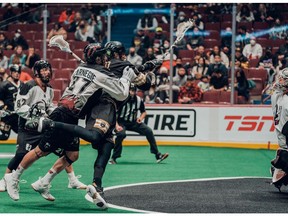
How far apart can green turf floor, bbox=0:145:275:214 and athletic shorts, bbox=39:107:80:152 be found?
604 mm

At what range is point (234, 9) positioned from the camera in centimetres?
Result: 1689

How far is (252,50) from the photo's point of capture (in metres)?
17.2

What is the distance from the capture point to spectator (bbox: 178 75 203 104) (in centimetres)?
1744

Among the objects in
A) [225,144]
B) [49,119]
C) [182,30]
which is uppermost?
[182,30]

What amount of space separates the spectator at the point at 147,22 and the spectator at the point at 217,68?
2.07m

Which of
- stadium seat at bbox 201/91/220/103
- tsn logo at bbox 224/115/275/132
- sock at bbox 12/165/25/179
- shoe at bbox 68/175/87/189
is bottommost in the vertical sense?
shoe at bbox 68/175/87/189

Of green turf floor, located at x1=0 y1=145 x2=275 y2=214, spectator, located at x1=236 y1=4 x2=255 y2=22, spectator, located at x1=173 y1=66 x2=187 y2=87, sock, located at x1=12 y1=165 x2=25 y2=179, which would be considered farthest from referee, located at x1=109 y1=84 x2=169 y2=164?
sock, located at x1=12 y1=165 x2=25 y2=179

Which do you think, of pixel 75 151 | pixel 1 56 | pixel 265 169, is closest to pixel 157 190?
pixel 75 151

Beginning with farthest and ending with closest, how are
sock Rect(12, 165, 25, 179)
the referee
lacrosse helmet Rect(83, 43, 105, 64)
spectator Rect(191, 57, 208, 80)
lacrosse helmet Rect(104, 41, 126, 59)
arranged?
1. spectator Rect(191, 57, 208, 80)
2. the referee
3. lacrosse helmet Rect(104, 41, 126, 59)
4. sock Rect(12, 165, 25, 179)
5. lacrosse helmet Rect(83, 43, 105, 64)

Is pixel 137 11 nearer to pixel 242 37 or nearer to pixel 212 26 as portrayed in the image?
pixel 212 26

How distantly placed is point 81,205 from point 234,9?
904 cm

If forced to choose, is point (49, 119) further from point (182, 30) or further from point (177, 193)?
point (182, 30)

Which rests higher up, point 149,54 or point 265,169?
point 149,54

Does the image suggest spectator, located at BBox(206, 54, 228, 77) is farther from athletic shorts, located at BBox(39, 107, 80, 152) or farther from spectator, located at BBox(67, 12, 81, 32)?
athletic shorts, located at BBox(39, 107, 80, 152)
